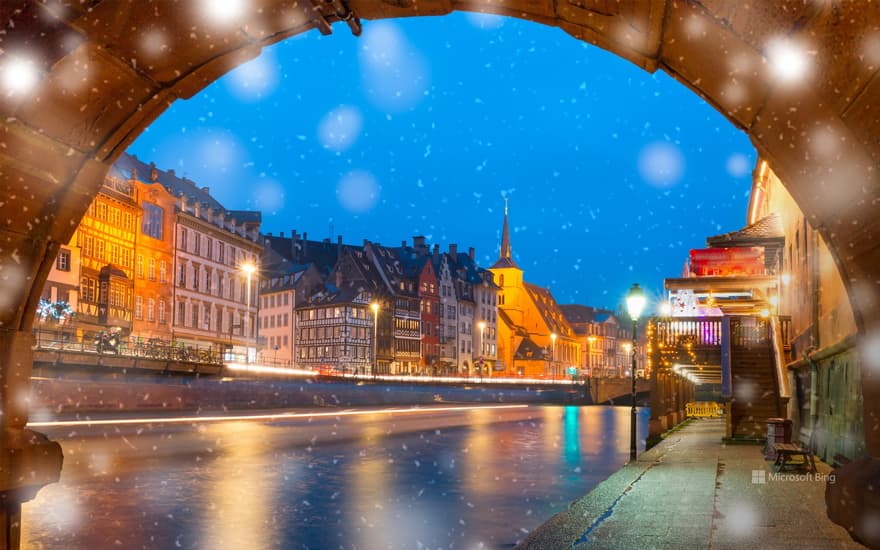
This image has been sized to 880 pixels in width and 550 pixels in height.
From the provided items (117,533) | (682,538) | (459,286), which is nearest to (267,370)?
(117,533)

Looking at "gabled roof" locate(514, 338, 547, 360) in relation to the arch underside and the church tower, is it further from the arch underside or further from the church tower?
the arch underside

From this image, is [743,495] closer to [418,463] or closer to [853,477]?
[853,477]

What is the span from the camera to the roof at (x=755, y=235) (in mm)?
27281

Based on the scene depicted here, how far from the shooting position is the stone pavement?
988cm

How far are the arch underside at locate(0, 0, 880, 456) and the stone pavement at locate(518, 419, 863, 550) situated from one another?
212 inches

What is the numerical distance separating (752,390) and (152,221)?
5525cm

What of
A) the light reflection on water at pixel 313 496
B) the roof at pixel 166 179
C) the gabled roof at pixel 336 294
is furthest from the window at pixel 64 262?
the gabled roof at pixel 336 294

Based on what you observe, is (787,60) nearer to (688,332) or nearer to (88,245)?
(688,332)

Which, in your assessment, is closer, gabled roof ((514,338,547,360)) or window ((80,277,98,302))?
window ((80,277,98,302))

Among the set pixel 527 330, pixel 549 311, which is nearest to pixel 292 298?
pixel 527 330

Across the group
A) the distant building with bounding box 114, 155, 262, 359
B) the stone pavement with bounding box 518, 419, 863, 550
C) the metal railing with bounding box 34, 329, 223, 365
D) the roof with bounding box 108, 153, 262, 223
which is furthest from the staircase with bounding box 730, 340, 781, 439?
the roof with bounding box 108, 153, 262, 223

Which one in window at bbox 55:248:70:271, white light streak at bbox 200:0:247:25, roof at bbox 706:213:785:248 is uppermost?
window at bbox 55:248:70:271

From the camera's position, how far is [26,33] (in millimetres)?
5359

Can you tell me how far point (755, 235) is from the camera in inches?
1114
